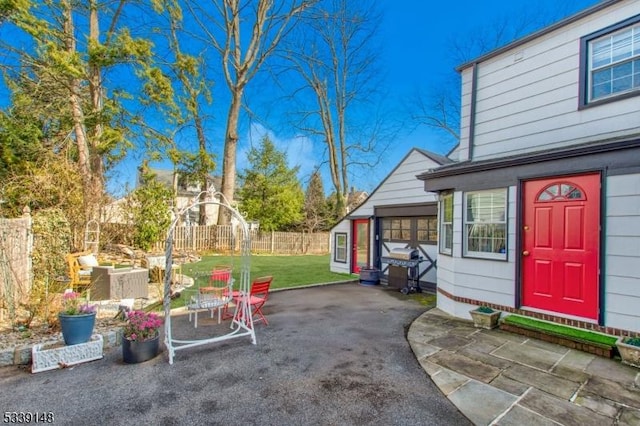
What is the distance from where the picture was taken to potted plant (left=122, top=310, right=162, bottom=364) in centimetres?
373

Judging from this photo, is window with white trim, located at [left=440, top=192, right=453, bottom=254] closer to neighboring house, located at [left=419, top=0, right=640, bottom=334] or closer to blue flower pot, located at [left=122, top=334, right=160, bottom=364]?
neighboring house, located at [left=419, top=0, right=640, bottom=334]

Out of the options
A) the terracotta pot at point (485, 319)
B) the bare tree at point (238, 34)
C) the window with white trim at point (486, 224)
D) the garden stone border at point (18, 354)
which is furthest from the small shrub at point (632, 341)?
the bare tree at point (238, 34)

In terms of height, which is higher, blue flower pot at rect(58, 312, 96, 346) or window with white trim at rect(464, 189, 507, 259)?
window with white trim at rect(464, 189, 507, 259)

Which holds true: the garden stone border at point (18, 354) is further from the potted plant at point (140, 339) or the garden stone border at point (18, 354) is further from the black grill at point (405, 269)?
the black grill at point (405, 269)

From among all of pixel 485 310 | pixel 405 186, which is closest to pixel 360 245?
pixel 405 186

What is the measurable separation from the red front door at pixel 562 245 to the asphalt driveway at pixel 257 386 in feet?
7.65

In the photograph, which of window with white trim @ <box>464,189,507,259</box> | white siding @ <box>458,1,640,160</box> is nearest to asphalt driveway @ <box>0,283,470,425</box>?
window with white trim @ <box>464,189,507,259</box>

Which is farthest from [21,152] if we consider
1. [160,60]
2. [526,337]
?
[526,337]

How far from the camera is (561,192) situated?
4.65m

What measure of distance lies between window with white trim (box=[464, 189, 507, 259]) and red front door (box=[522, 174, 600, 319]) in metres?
0.36

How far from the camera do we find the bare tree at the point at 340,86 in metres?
17.2

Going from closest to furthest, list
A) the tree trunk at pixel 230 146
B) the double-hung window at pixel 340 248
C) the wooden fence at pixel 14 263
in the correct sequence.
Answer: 1. the wooden fence at pixel 14 263
2. the double-hung window at pixel 340 248
3. the tree trunk at pixel 230 146

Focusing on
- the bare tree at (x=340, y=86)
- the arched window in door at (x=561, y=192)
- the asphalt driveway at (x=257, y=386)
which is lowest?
the asphalt driveway at (x=257, y=386)

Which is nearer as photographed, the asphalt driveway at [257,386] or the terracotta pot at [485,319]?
the asphalt driveway at [257,386]
